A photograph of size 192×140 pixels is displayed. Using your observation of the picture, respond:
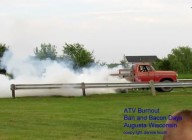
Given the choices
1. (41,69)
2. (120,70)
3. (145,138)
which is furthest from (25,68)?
(145,138)

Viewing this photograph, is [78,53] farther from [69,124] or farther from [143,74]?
[69,124]

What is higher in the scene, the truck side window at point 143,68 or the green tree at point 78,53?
the green tree at point 78,53

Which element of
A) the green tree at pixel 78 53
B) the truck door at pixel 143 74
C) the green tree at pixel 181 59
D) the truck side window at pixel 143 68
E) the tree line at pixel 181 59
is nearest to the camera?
the truck door at pixel 143 74

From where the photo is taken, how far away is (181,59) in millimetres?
91062

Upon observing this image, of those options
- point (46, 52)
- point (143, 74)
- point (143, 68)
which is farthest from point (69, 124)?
point (46, 52)

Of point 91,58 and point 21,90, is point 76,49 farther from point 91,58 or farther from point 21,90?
point 21,90

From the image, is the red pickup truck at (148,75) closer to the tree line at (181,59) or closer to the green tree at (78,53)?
the green tree at (78,53)

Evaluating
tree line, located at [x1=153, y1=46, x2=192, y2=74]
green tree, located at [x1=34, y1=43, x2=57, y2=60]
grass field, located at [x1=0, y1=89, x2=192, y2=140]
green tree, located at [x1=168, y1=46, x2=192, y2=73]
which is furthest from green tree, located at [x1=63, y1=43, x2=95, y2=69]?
green tree, located at [x1=168, y1=46, x2=192, y2=73]

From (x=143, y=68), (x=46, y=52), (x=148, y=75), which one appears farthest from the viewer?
(x=46, y=52)

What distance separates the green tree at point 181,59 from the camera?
8350 cm

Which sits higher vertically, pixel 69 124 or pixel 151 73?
pixel 151 73

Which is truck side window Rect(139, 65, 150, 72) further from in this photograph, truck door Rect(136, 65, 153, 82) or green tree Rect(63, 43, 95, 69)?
green tree Rect(63, 43, 95, 69)

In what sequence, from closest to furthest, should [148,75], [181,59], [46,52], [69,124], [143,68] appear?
1. [69,124]
2. [148,75]
3. [143,68]
4. [46,52]
5. [181,59]

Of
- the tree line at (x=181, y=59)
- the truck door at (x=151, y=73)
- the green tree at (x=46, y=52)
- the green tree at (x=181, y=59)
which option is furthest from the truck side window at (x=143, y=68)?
the green tree at (x=181, y=59)
